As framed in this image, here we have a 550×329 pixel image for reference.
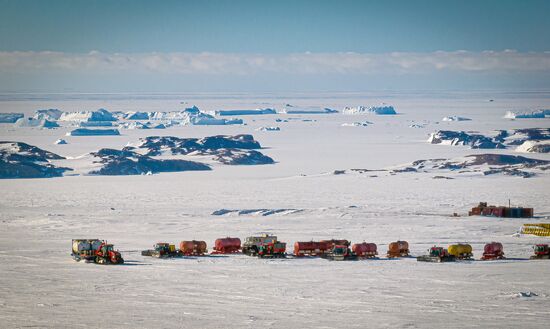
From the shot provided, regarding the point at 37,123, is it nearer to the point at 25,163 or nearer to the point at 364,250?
the point at 25,163

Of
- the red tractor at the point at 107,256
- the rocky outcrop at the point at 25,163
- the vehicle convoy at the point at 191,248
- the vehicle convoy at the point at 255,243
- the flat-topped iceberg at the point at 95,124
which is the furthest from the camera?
the flat-topped iceberg at the point at 95,124

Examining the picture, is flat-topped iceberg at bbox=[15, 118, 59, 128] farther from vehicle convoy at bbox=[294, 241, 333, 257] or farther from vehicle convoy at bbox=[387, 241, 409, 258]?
vehicle convoy at bbox=[387, 241, 409, 258]

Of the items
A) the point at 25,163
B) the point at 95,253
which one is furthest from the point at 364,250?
the point at 25,163

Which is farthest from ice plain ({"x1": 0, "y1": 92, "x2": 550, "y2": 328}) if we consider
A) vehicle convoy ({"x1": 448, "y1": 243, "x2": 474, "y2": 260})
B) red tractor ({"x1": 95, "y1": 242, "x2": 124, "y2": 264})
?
vehicle convoy ({"x1": 448, "y1": 243, "x2": 474, "y2": 260})

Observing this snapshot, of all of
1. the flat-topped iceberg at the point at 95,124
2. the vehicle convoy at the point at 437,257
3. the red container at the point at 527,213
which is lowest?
the vehicle convoy at the point at 437,257

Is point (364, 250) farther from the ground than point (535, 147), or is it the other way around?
point (535, 147)

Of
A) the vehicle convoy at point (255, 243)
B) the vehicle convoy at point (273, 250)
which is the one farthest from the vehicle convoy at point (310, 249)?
the vehicle convoy at point (255, 243)

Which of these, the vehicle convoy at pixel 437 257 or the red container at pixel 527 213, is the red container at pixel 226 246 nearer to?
the vehicle convoy at pixel 437 257
